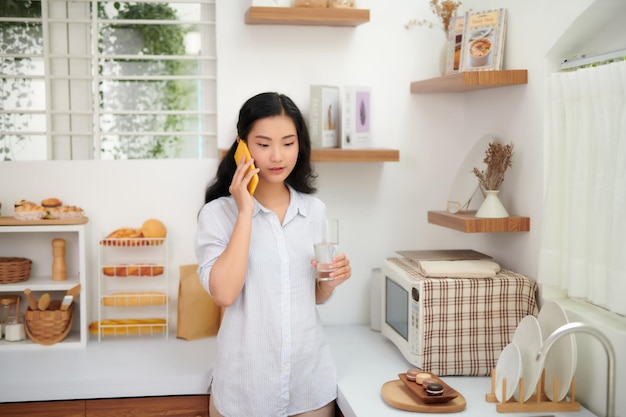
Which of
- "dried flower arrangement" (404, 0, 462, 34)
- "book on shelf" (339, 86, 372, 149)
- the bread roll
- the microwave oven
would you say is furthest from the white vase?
the bread roll

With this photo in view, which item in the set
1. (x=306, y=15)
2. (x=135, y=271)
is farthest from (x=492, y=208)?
(x=135, y=271)

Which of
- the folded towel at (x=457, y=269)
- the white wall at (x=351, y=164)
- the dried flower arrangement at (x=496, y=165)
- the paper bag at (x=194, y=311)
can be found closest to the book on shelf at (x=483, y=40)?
the white wall at (x=351, y=164)

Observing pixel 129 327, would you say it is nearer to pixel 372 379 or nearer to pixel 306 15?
pixel 372 379

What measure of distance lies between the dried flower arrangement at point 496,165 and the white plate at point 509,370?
687 millimetres

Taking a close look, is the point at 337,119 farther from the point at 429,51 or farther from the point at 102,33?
the point at 102,33

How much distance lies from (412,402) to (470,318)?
17.4 inches

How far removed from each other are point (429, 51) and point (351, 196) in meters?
0.70

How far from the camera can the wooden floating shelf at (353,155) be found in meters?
2.83

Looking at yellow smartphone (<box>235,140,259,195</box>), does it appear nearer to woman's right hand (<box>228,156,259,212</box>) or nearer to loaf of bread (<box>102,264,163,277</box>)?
woman's right hand (<box>228,156,259,212</box>)

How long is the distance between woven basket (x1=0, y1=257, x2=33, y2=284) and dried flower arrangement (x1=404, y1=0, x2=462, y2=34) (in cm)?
183

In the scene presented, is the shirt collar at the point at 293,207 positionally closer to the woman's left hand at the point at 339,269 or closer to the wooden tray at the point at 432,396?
the woman's left hand at the point at 339,269

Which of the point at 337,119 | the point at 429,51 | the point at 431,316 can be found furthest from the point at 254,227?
the point at 429,51

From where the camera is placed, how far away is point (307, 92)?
3041mm

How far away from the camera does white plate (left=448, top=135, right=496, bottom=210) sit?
9.27 ft
